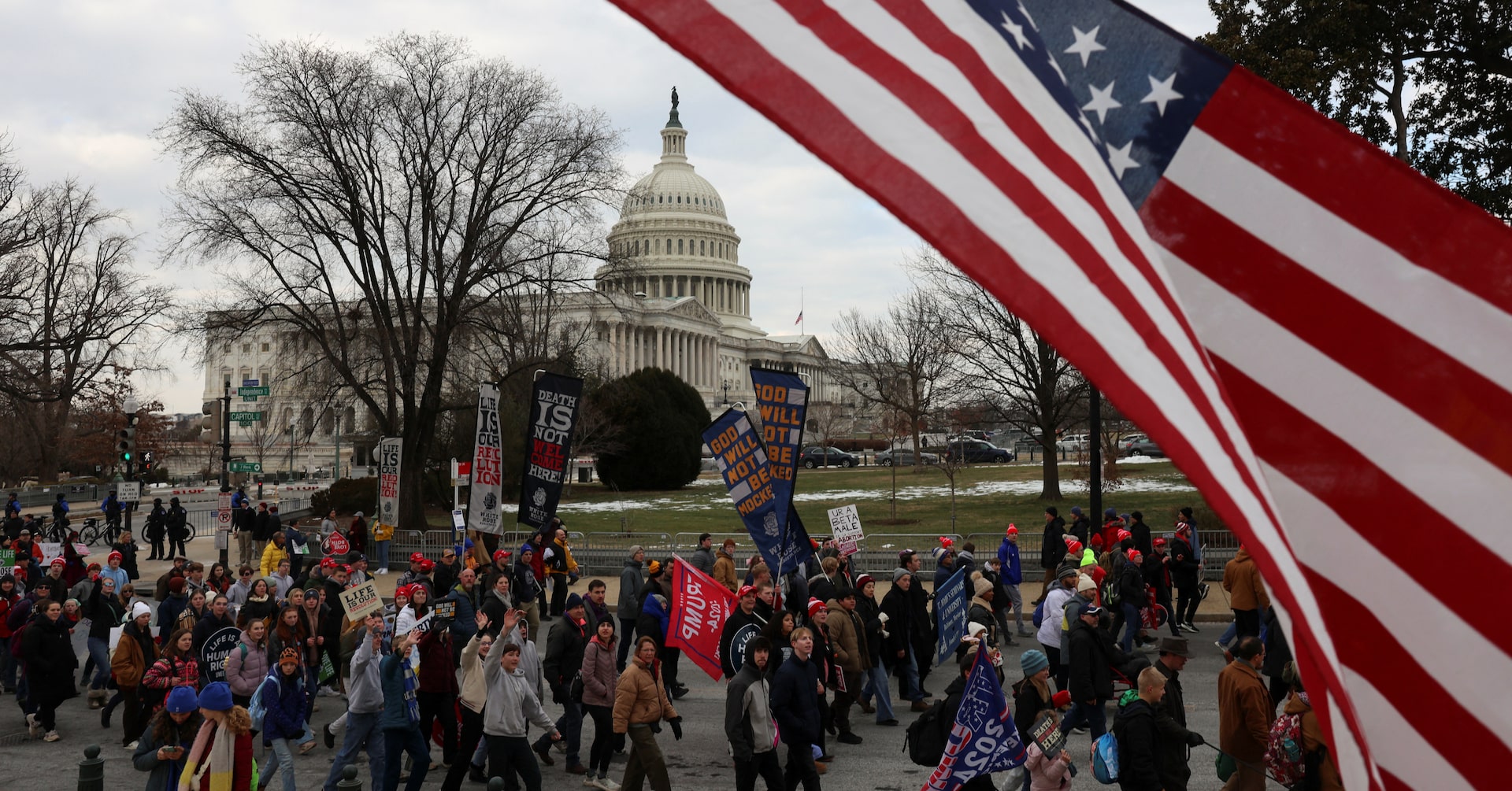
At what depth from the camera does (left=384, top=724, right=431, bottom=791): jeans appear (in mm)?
9875

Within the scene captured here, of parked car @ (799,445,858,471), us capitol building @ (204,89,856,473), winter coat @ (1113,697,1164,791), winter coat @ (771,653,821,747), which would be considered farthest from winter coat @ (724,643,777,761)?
us capitol building @ (204,89,856,473)

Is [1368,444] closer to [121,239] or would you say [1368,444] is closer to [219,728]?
[219,728]

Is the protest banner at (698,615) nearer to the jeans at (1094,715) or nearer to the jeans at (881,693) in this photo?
the jeans at (881,693)

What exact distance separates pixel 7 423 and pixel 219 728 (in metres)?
63.8

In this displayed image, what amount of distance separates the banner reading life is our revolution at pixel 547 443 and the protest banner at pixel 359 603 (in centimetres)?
660

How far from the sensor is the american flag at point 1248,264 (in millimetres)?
2350

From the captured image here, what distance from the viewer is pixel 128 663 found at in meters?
12.4

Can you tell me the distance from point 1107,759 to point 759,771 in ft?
9.18

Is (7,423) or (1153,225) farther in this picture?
(7,423)

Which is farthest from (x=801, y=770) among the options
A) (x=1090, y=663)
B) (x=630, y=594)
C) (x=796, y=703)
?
(x=630, y=594)

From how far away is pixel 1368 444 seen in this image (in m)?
2.54

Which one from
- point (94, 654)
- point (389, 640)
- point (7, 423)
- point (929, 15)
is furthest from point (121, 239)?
point (929, 15)

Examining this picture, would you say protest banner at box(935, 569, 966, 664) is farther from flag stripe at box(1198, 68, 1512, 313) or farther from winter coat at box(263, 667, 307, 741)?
flag stripe at box(1198, 68, 1512, 313)

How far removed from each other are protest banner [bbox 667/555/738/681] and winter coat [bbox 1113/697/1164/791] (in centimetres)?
466
